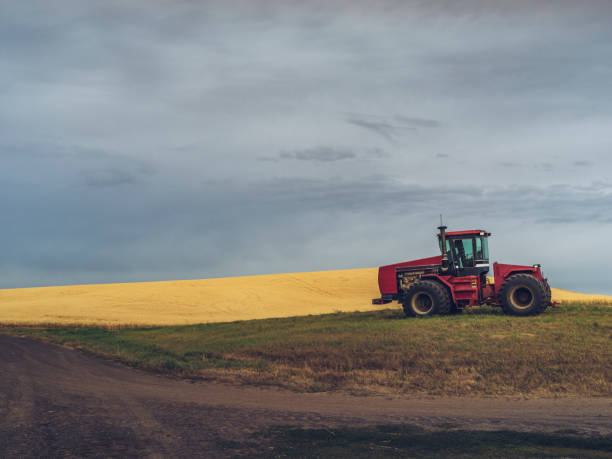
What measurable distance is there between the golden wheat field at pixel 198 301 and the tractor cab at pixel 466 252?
1262 centimetres

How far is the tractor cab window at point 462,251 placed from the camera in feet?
79.2

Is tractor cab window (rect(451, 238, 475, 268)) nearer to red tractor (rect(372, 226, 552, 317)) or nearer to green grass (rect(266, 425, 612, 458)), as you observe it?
red tractor (rect(372, 226, 552, 317))

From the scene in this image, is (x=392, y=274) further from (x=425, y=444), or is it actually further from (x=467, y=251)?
(x=425, y=444)

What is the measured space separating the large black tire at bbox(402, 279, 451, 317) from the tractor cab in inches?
47.8

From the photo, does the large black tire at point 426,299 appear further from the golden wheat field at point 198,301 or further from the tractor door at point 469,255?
the golden wheat field at point 198,301

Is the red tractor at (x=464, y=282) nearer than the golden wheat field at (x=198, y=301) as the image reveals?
Yes

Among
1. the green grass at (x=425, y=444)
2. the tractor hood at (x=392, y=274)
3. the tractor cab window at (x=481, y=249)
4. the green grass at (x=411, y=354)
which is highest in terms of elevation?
the tractor cab window at (x=481, y=249)

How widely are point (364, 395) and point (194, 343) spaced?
1082 centimetres

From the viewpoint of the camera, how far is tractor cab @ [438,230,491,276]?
24062 mm

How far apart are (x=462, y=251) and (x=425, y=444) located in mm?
16577

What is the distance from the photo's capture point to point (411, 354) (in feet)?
53.7

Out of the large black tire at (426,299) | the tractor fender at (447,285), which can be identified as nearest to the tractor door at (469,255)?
the tractor fender at (447,285)

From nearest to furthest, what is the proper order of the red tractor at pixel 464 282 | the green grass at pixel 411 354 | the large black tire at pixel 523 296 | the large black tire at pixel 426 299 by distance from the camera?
the green grass at pixel 411 354, the large black tire at pixel 523 296, the red tractor at pixel 464 282, the large black tire at pixel 426 299

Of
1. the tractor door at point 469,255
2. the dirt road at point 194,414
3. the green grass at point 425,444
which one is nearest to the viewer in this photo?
the green grass at point 425,444
